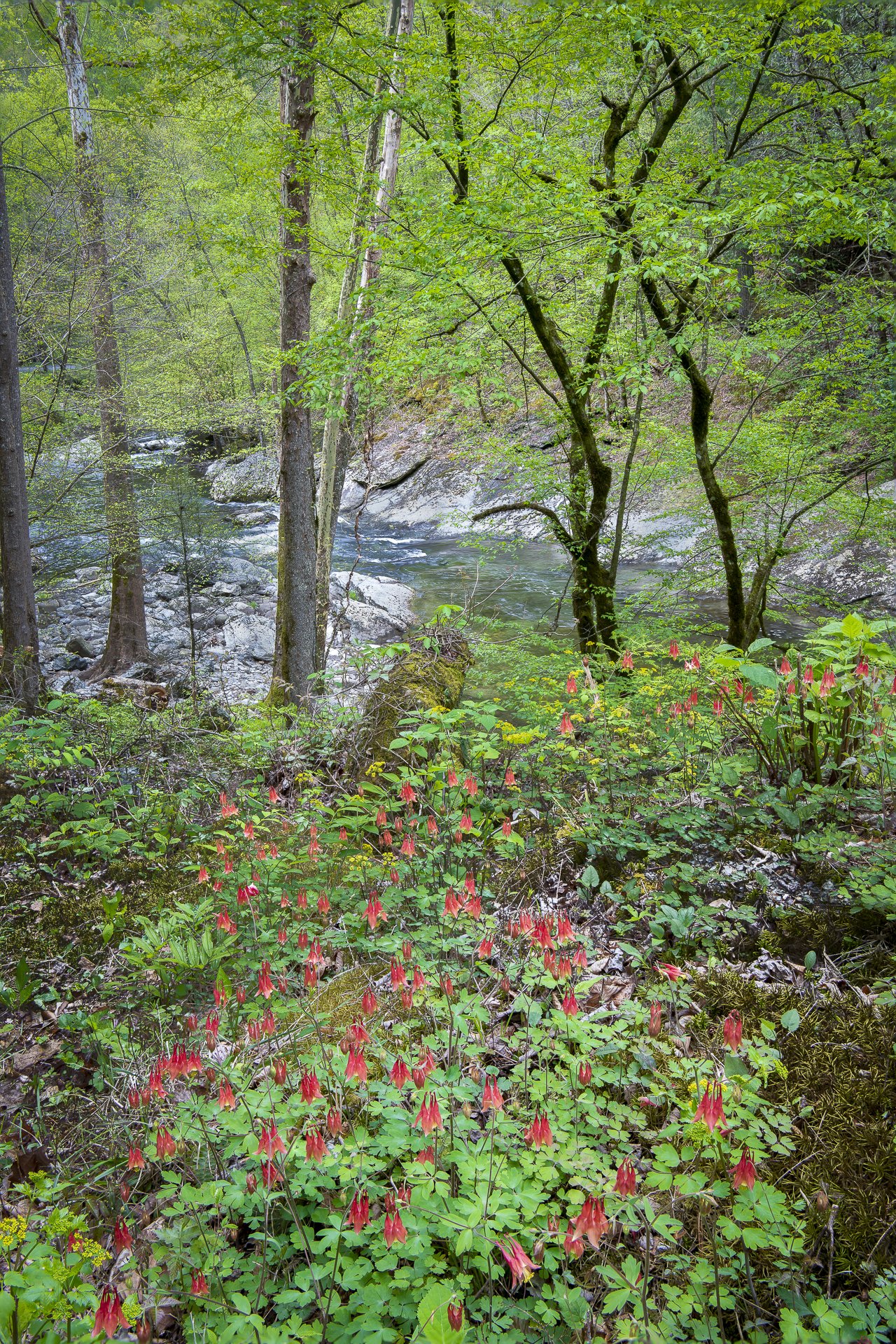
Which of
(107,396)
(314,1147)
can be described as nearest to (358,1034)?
(314,1147)

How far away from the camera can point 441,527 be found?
65.0 ft

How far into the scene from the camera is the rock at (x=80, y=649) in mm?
11125

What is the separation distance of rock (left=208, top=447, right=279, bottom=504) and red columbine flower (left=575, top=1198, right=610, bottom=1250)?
2248cm

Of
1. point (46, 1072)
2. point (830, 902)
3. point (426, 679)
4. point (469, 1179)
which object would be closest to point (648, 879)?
point (830, 902)

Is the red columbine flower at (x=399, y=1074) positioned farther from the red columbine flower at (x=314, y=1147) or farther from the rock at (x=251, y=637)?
the rock at (x=251, y=637)

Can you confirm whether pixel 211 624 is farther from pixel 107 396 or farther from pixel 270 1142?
pixel 270 1142

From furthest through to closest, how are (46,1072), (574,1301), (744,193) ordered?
(744,193), (46,1072), (574,1301)

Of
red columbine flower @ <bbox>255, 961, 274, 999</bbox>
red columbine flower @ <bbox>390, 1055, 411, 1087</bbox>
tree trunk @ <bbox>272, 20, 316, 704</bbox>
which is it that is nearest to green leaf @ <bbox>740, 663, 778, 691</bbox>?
red columbine flower @ <bbox>390, 1055, 411, 1087</bbox>

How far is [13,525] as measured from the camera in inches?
254

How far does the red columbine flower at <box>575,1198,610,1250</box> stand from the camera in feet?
4.62

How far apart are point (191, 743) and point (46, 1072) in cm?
264

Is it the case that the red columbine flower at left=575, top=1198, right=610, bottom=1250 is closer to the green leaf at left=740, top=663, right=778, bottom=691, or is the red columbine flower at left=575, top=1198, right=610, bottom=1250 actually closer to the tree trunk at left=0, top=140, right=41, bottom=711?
the green leaf at left=740, top=663, right=778, bottom=691

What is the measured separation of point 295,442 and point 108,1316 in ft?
22.4

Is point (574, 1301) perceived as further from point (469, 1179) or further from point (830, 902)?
point (830, 902)
